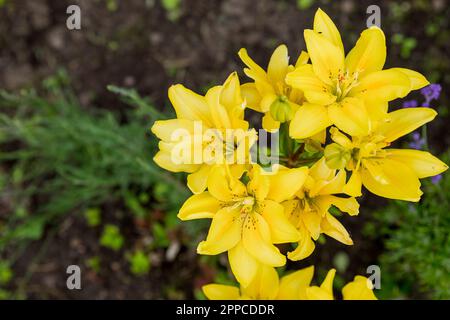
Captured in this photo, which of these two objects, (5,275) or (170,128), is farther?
(5,275)

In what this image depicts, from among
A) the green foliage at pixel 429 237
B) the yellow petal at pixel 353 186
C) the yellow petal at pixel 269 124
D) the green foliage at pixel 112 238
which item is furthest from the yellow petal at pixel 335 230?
the green foliage at pixel 112 238

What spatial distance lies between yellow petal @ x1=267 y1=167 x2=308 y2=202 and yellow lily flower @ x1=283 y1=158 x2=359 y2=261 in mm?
93

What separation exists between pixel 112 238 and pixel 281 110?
202 cm

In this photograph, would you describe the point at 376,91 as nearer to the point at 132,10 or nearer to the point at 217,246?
the point at 217,246

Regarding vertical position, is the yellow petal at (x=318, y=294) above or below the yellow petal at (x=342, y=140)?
below

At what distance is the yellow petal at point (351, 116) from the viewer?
1.70 m

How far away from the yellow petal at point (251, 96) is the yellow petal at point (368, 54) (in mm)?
343

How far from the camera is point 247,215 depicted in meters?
1.90

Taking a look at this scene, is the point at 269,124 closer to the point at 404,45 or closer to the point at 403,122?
the point at 403,122

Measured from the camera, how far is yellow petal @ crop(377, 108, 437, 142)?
1.86 meters

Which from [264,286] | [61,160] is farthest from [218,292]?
[61,160]

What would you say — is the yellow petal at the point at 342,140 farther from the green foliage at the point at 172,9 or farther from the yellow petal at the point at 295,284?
the green foliage at the point at 172,9

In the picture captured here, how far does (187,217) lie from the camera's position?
1.79 m

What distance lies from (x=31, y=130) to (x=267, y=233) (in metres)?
2.02
